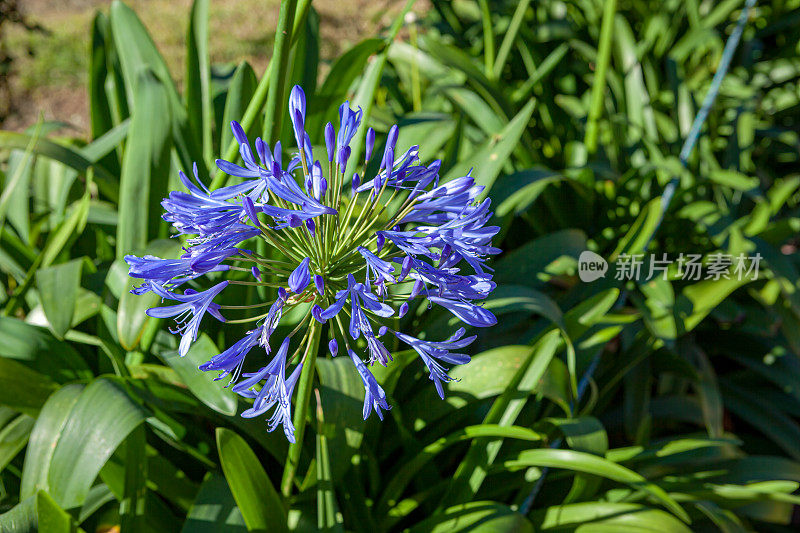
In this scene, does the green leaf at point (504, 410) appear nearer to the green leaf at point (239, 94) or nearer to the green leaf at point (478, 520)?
the green leaf at point (478, 520)

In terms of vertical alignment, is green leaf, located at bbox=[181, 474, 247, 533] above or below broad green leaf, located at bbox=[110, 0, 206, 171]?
below

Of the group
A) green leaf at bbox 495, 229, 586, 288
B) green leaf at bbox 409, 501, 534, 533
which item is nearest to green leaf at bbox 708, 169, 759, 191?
green leaf at bbox 495, 229, 586, 288

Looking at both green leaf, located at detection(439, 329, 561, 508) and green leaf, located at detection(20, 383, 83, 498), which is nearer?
green leaf, located at detection(20, 383, 83, 498)

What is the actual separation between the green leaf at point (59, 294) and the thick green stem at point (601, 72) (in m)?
1.76

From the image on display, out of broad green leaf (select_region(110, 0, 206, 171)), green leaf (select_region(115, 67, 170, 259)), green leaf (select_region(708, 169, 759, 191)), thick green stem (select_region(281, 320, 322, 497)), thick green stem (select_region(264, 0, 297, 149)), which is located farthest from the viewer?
green leaf (select_region(708, 169, 759, 191))

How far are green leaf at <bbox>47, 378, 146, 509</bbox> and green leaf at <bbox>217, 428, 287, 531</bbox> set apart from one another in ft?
0.63

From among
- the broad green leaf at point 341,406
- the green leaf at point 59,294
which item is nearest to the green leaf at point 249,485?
the broad green leaf at point 341,406

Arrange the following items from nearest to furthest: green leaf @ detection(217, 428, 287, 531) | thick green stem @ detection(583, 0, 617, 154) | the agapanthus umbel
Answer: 1. the agapanthus umbel
2. green leaf @ detection(217, 428, 287, 531)
3. thick green stem @ detection(583, 0, 617, 154)

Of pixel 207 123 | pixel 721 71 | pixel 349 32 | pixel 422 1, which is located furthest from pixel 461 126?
pixel 422 1

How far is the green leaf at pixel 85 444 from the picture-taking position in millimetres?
1188

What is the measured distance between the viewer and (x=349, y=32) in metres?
5.10

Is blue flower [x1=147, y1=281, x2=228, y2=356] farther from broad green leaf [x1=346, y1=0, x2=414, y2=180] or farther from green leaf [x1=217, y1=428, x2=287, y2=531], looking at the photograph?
broad green leaf [x1=346, y1=0, x2=414, y2=180]

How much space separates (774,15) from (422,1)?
9.67 feet

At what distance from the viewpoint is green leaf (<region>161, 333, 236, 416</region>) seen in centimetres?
117
